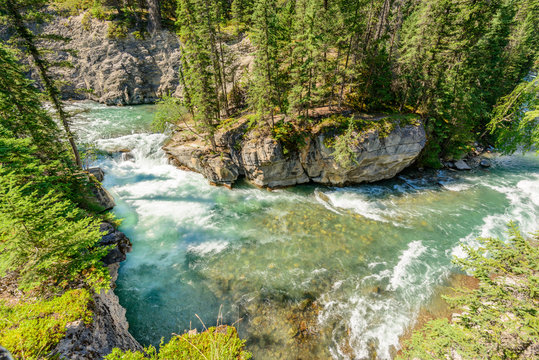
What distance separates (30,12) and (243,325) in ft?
65.2

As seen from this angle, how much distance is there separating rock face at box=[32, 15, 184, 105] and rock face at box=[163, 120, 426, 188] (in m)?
27.1

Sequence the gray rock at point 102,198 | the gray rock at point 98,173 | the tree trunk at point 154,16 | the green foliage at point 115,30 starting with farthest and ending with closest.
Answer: the green foliage at point 115,30 → the tree trunk at point 154,16 → the gray rock at point 98,173 → the gray rock at point 102,198

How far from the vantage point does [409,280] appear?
13.4 meters

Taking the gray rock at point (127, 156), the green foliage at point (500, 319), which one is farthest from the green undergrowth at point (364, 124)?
the gray rock at point (127, 156)

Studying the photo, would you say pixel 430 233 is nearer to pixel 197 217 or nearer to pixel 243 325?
pixel 243 325

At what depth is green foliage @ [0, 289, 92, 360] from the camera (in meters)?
5.02

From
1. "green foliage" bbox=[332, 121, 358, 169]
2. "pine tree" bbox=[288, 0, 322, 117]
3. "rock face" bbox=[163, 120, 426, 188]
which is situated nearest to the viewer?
"pine tree" bbox=[288, 0, 322, 117]

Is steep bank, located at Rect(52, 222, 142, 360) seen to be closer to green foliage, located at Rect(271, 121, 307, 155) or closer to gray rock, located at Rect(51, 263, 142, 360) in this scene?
gray rock, located at Rect(51, 263, 142, 360)

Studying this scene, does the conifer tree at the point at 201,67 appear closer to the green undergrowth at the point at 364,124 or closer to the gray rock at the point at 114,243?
the green undergrowth at the point at 364,124

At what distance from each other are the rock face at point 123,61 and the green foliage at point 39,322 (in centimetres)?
4132

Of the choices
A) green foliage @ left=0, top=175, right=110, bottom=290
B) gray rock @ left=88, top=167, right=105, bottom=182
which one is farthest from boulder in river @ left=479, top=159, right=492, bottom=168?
gray rock @ left=88, top=167, right=105, bottom=182

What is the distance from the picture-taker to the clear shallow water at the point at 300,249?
11.1 m

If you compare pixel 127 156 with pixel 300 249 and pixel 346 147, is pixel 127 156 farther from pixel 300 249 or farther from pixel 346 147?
pixel 346 147

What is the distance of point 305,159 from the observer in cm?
2161
